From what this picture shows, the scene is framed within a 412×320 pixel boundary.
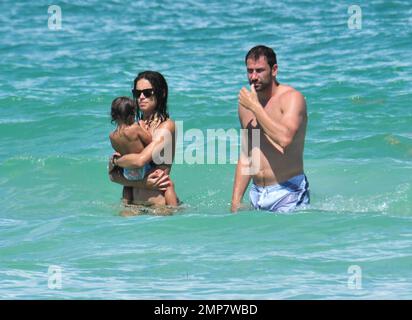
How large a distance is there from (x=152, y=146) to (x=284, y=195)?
1.03 metres

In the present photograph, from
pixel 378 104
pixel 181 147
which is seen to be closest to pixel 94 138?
pixel 181 147

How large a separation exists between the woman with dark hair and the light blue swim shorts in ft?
2.29

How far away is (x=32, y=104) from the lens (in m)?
14.0

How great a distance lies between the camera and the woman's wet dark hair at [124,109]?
309 inches

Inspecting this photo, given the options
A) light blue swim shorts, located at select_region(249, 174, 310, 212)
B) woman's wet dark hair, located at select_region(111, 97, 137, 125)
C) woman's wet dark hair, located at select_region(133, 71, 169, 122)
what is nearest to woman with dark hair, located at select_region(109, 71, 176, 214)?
woman's wet dark hair, located at select_region(133, 71, 169, 122)

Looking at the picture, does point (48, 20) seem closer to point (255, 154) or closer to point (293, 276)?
point (255, 154)

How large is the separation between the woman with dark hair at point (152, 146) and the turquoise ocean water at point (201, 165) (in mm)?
249

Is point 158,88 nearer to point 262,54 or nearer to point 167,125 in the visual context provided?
point 167,125

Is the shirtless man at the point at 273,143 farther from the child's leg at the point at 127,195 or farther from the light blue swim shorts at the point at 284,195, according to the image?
the child's leg at the point at 127,195

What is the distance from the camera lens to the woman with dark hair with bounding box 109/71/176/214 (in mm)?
8133

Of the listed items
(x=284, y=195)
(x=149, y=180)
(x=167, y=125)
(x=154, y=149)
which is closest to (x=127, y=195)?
(x=149, y=180)

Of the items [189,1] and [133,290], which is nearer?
[133,290]

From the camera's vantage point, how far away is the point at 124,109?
7883 mm

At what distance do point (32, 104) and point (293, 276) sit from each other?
7592mm
